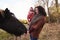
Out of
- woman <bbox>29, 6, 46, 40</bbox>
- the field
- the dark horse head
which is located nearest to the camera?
the dark horse head

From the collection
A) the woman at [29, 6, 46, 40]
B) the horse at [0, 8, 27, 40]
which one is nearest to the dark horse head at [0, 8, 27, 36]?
the horse at [0, 8, 27, 40]

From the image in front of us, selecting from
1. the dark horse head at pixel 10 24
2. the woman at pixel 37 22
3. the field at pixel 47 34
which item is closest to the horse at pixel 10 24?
the dark horse head at pixel 10 24

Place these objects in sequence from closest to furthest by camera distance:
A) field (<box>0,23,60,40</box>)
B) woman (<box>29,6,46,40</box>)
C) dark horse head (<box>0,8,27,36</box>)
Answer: dark horse head (<box>0,8,27,36</box>), woman (<box>29,6,46,40</box>), field (<box>0,23,60,40</box>)

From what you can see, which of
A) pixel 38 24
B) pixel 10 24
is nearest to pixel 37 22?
pixel 38 24

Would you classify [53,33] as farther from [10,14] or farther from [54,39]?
[10,14]

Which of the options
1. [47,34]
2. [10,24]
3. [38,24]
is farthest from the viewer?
[47,34]

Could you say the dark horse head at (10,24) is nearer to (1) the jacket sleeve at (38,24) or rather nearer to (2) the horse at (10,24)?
(2) the horse at (10,24)

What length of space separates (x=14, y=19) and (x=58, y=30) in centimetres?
1465

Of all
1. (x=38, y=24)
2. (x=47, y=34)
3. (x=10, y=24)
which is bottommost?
(x=47, y=34)

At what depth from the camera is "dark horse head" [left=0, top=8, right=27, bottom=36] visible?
4.95m

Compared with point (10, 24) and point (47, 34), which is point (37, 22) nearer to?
point (10, 24)

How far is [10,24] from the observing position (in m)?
5.09

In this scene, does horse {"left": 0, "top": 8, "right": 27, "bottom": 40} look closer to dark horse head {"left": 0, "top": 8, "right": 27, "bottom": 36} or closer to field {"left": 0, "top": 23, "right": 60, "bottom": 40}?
dark horse head {"left": 0, "top": 8, "right": 27, "bottom": 36}

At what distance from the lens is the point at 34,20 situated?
7992 mm
